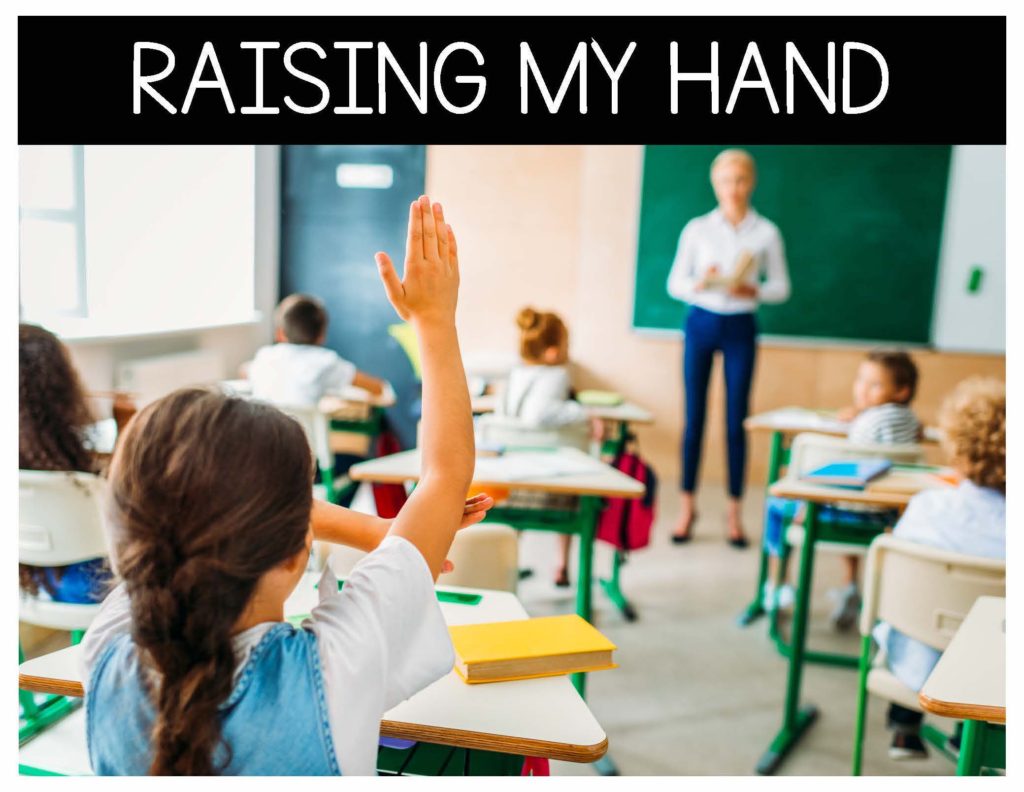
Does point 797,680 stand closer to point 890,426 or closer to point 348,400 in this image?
point 890,426

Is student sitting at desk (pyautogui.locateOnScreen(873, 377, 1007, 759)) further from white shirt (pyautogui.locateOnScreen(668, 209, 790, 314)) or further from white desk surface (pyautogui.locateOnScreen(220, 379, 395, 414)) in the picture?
white desk surface (pyautogui.locateOnScreen(220, 379, 395, 414))

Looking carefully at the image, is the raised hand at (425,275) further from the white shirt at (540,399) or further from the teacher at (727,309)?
the teacher at (727,309)

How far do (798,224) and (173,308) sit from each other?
12.4 feet

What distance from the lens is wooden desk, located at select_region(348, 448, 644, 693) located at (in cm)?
231

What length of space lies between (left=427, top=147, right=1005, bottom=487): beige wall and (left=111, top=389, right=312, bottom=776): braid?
15.7 feet

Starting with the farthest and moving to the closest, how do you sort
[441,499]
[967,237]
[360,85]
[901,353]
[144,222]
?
[967,237] → [144,222] → [360,85] → [901,353] → [441,499]

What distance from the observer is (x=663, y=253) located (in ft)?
18.2

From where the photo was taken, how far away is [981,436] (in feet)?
6.46

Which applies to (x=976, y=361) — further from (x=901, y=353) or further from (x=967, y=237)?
(x=901, y=353)

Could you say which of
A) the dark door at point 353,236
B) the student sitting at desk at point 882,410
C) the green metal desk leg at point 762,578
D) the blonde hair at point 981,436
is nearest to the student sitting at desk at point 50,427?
the blonde hair at point 981,436

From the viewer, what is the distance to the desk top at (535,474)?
91.0 inches

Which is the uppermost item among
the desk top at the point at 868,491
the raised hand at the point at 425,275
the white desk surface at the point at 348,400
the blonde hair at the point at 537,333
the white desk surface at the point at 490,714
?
the raised hand at the point at 425,275

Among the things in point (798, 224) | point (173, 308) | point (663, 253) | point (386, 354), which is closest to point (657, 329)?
point (663, 253)

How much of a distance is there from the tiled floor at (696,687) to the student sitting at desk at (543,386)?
71 cm
